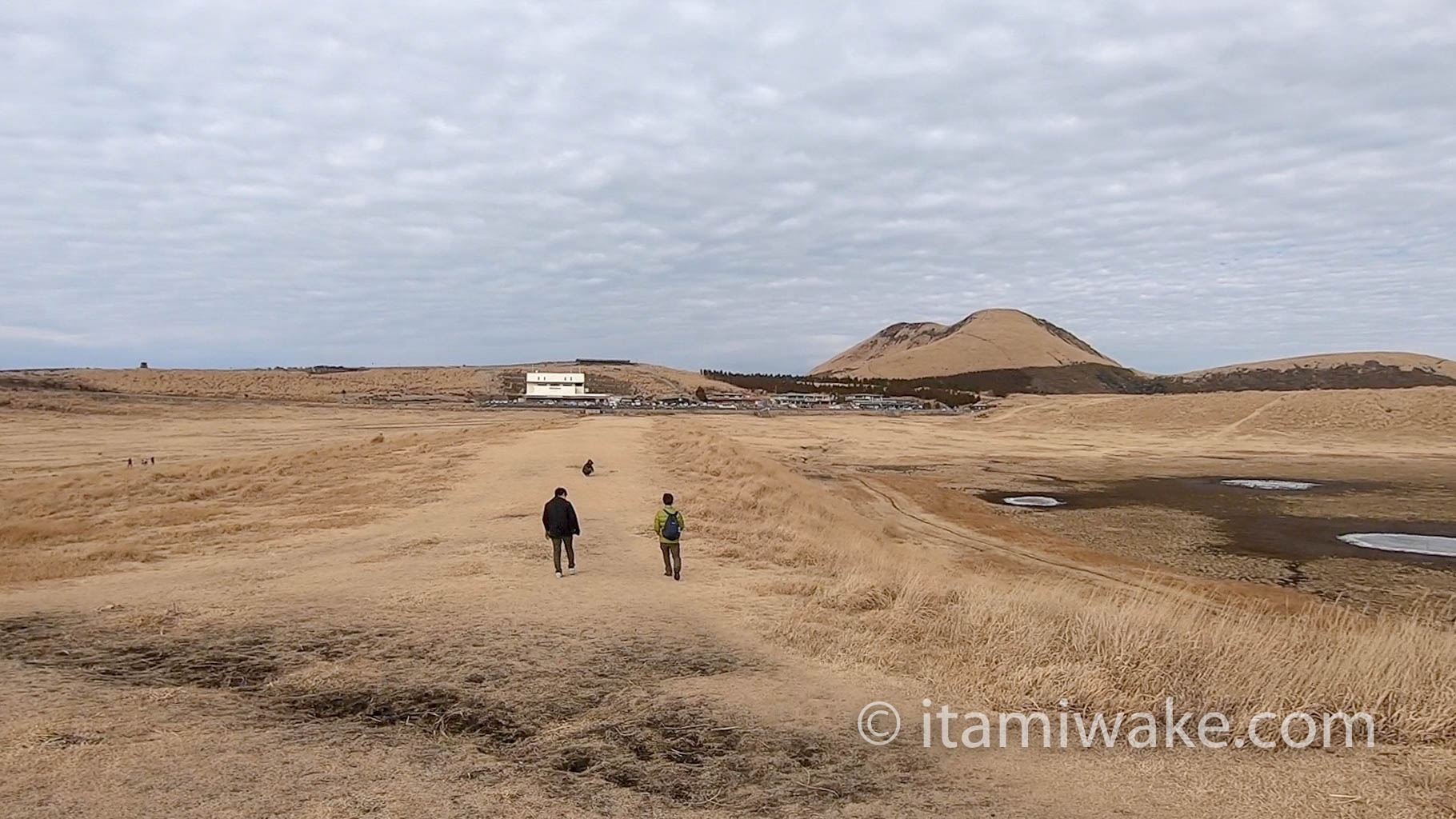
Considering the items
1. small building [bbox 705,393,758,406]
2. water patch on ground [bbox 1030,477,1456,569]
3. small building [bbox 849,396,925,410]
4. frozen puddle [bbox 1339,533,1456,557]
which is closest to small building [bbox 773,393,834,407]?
small building [bbox 705,393,758,406]

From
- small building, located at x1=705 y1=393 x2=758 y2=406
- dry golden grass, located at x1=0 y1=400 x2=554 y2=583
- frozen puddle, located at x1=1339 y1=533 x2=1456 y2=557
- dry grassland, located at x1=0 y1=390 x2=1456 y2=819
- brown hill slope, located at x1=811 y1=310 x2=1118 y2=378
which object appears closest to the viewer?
dry grassland, located at x1=0 y1=390 x2=1456 y2=819

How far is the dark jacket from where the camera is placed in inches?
516

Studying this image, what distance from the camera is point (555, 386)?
115 meters

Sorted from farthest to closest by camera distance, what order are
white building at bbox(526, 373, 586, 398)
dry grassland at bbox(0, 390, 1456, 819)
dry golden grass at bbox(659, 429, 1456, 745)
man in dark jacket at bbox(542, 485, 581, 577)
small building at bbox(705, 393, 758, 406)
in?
white building at bbox(526, 373, 586, 398) → small building at bbox(705, 393, 758, 406) → man in dark jacket at bbox(542, 485, 581, 577) → dry golden grass at bbox(659, 429, 1456, 745) → dry grassland at bbox(0, 390, 1456, 819)

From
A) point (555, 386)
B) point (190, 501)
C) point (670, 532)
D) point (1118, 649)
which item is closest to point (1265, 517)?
point (670, 532)

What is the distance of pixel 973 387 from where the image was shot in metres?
141

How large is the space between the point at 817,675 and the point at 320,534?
1361 centimetres

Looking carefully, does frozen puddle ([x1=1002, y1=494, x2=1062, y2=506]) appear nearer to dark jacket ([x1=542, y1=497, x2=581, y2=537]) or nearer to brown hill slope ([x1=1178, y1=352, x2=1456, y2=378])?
dark jacket ([x1=542, y1=497, x2=581, y2=537])

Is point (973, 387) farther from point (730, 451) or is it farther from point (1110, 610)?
point (1110, 610)

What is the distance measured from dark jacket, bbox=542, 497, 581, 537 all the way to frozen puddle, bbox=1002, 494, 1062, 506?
748 inches

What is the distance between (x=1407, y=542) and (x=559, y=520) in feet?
68.2

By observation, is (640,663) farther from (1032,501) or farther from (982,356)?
(982,356)

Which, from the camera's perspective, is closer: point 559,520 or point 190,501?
point 559,520

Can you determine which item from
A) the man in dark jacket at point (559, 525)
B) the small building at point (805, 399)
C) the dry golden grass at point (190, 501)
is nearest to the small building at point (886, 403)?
the small building at point (805, 399)
